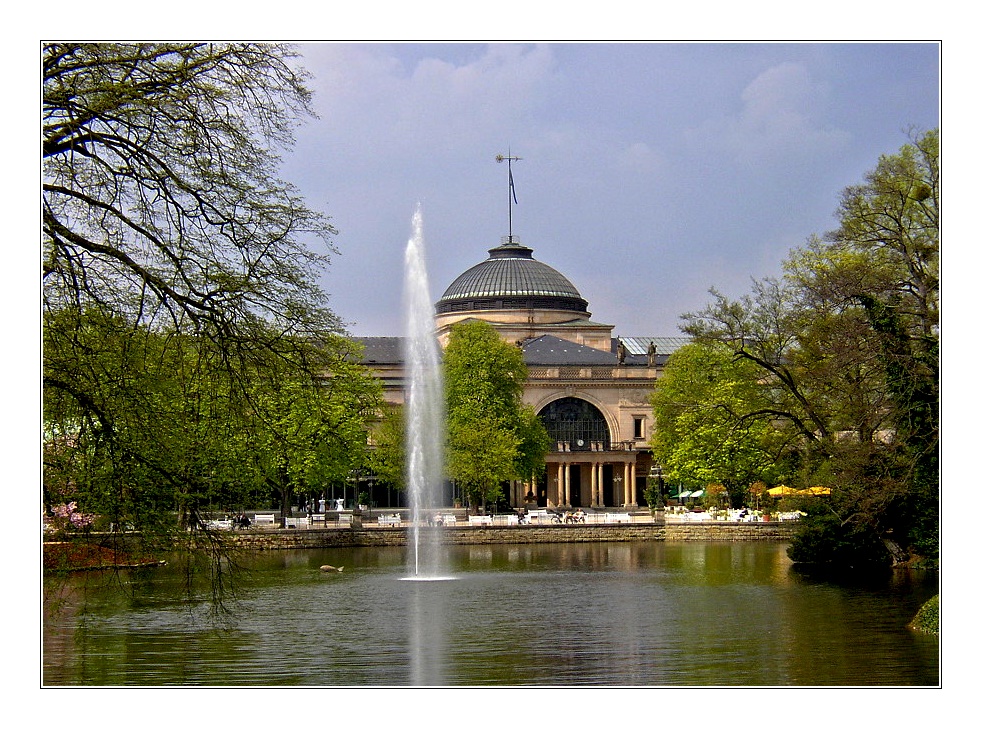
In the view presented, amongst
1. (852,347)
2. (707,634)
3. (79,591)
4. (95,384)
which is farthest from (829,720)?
(79,591)

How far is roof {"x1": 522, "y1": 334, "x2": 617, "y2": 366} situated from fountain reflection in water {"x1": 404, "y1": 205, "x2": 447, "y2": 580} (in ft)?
77.4

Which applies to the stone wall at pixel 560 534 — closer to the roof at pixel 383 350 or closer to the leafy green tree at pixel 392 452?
the leafy green tree at pixel 392 452

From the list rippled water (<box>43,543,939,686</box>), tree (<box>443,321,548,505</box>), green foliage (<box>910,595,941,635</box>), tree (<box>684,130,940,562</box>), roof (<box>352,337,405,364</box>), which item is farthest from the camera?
roof (<box>352,337,405,364</box>)

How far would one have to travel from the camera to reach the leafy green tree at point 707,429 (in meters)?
48.6

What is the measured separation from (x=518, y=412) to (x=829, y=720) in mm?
43051

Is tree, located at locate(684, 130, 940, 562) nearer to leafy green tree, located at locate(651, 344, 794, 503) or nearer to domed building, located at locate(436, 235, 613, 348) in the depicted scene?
leafy green tree, located at locate(651, 344, 794, 503)

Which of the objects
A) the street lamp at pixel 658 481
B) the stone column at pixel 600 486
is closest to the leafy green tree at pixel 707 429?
the street lamp at pixel 658 481

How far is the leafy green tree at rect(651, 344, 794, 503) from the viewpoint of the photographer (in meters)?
48.6

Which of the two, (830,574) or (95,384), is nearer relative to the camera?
(95,384)

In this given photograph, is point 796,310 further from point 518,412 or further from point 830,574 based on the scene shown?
point 518,412

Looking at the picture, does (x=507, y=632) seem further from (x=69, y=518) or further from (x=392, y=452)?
(x=392, y=452)

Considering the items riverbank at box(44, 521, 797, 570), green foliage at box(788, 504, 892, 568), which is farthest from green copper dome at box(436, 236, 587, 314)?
green foliage at box(788, 504, 892, 568)

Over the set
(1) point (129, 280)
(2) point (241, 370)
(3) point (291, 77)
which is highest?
(3) point (291, 77)

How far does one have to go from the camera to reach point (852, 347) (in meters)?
27.4
